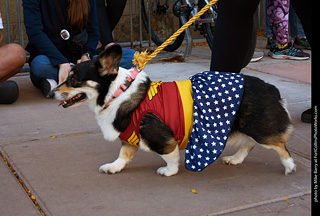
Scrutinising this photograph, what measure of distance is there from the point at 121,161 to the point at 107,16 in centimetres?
337

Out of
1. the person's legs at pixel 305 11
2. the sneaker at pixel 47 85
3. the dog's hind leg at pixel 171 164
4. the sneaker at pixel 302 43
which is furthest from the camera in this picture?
the sneaker at pixel 302 43

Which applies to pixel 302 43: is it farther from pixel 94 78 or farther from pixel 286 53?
pixel 94 78

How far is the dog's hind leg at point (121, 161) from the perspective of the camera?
9.84 ft

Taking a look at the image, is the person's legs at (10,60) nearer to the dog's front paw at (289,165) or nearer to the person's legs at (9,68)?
the person's legs at (9,68)

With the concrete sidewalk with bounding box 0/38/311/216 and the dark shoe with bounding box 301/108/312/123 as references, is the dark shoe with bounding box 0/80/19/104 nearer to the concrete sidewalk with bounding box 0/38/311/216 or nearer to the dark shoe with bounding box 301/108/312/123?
the concrete sidewalk with bounding box 0/38/311/216

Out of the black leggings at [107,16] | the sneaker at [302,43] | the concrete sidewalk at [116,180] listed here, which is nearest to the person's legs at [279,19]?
the sneaker at [302,43]

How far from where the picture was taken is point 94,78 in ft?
9.10

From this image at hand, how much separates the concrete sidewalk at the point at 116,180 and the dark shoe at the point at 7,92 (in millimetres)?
329

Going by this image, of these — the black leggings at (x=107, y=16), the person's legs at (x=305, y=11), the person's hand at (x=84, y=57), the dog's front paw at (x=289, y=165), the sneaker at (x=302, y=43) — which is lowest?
the sneaker at (x=302, y=43)

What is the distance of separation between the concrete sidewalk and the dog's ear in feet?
2.30

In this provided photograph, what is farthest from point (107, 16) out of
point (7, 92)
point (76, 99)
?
point (76, 99)

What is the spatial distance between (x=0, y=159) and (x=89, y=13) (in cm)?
235

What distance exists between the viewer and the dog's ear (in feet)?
8.98

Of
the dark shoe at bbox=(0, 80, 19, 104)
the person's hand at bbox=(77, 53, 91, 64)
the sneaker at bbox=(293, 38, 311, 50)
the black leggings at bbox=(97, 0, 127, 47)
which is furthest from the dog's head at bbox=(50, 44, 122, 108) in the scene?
the sneaker at bbox=(293, 38, 311, 50)
